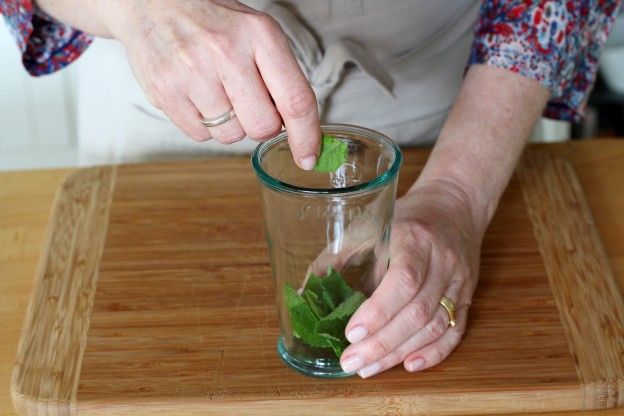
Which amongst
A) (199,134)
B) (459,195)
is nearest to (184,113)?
(199,134)

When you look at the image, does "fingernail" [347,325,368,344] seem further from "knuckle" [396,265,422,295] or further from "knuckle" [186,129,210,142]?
"knuckle" [186,129,210,142]

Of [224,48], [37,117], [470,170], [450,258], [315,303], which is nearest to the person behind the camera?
[224,48]

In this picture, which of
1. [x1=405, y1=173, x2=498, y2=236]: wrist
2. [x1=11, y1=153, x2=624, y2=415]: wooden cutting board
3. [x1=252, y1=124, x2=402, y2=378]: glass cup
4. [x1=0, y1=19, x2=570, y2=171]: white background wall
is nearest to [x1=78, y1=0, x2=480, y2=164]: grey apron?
[x1=11, y1=153, x2=624, y2=415]: wooden cutting board

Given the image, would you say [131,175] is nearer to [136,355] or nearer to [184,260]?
[184,260]

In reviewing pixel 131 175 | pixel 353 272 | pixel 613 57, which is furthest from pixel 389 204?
pixel 613 57

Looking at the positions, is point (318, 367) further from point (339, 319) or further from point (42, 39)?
point (42, 39)
